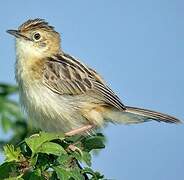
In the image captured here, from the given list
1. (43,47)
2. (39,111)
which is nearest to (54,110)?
(39,111)

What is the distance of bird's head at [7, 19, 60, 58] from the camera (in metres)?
5.23

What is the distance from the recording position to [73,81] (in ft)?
16.6

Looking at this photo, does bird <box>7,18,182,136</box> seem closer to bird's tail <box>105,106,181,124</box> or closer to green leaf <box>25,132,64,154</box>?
bird's tail <box>105,106,181,124</box>

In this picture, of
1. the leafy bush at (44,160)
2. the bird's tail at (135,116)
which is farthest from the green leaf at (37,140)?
the bird's tail at (135,116)

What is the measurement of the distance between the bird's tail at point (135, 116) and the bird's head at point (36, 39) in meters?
0.92

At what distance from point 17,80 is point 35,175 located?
8.45 feet

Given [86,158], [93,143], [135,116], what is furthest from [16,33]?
[86,158]

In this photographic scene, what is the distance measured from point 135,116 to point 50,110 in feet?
2.69

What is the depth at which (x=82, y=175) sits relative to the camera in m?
2.84

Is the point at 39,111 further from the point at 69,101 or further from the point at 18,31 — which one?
the point at 18,31

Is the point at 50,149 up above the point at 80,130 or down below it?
above

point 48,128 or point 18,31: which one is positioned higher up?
point 18,31

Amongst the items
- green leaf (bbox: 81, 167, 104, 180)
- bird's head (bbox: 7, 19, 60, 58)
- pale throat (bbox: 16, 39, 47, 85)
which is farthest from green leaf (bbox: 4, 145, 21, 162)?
bird's head (bbox: 7, 19, 60, 58)

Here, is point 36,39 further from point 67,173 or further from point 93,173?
point 67,173
